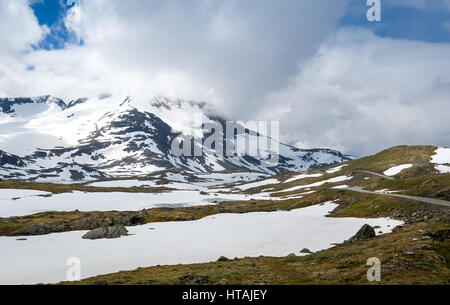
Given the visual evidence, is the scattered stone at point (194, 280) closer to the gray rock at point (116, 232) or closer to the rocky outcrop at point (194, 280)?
the rocky outcrop at point (194, 280)

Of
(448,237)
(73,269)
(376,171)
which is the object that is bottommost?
(73,269)

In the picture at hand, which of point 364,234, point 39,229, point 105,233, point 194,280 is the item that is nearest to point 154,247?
point 105,233

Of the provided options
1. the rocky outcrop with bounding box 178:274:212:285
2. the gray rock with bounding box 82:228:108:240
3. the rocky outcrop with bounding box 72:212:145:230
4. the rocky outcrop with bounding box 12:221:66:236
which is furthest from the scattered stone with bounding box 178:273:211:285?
the rocky outcrop with bounding box 12:221:66:236

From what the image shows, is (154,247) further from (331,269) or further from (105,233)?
(331,269)

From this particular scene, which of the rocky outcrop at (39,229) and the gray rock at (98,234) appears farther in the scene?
the rocky outcrop at (39,229)

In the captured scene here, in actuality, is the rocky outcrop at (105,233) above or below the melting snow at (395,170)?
below

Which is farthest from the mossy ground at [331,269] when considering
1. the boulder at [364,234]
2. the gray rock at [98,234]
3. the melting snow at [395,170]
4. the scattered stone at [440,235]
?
the melting snow at [395,170]

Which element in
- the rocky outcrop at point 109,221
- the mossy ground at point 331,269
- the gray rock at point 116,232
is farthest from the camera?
the rocky outcrop at point 109,221

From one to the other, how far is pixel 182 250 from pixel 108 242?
16.1m

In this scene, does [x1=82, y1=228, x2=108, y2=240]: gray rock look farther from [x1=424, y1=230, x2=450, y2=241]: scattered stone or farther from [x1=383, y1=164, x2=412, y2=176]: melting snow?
[x1=383, y1=164, x2=412, y2=176]: melting snow

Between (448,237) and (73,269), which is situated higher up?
(448,237)
